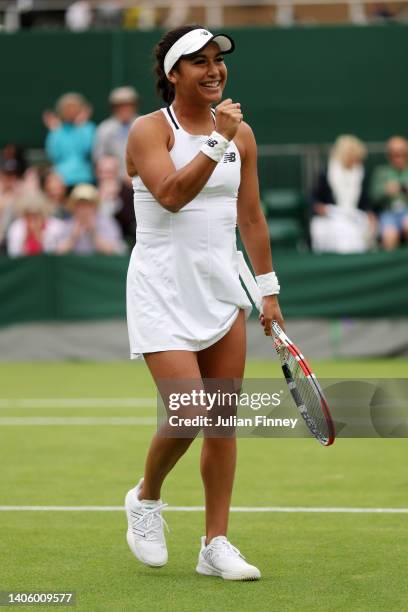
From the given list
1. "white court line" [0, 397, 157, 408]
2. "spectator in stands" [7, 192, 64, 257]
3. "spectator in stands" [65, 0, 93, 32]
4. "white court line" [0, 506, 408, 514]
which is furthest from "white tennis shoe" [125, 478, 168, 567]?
"spectator in stands" [65, 0, 93, 32]

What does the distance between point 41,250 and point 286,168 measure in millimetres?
4240

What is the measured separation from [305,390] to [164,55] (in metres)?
1.41

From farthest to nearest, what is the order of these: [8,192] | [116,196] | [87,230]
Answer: [8,192] → [116,196] → [87,230]

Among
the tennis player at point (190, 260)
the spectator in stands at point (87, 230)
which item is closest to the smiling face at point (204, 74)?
the tennis player at point (190, 260)

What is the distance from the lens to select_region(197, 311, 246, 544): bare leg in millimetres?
5609

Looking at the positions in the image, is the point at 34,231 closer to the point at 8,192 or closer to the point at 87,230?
the point at 87,230

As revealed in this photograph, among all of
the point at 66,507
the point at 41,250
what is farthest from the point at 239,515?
the point at 41,250

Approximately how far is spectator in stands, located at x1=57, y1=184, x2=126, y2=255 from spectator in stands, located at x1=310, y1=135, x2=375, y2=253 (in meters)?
2.34

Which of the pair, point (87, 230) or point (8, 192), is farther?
point (8, 192)

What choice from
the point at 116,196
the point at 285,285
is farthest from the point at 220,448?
the point at 116,196

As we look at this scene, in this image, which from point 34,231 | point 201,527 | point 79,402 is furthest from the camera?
point 34,231

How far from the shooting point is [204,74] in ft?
17.6

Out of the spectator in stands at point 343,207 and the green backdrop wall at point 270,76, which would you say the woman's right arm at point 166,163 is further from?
the green backdrop wall at point 270,76

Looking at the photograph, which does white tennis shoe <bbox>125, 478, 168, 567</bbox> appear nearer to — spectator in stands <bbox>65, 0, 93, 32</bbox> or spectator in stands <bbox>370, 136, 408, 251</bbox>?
spectator in stands <bbox>370, 136, 408, 251</bbox>
